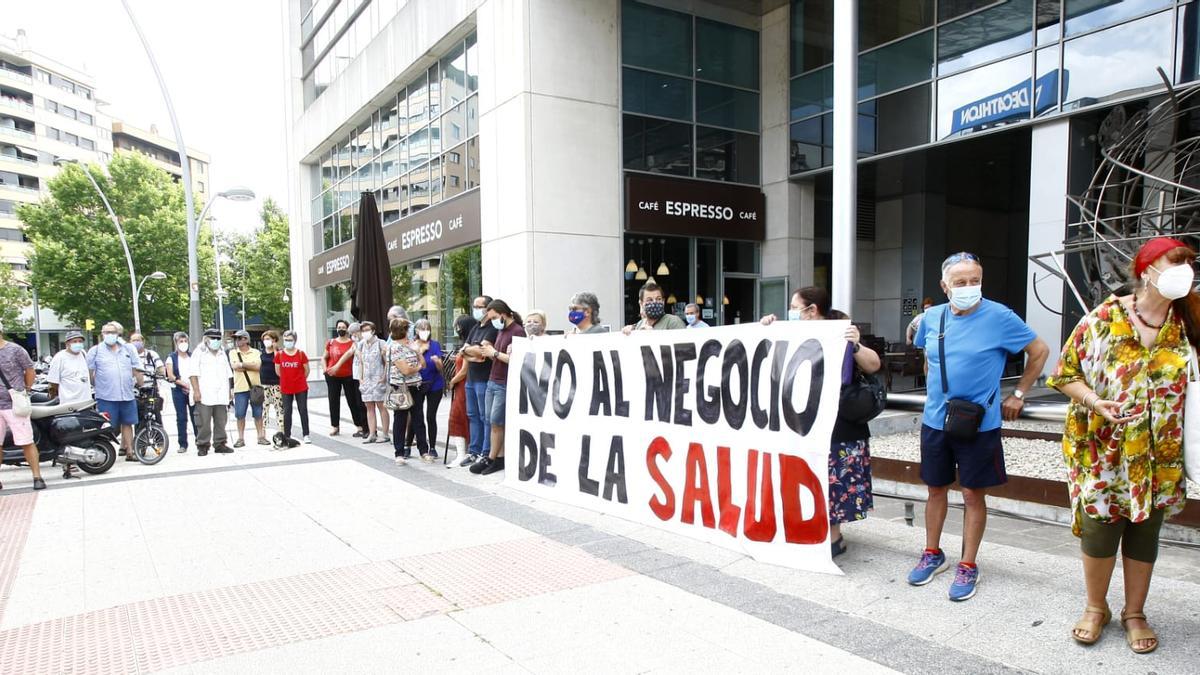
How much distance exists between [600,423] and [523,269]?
824 centimetres

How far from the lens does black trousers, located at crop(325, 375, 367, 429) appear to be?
11.2 meters

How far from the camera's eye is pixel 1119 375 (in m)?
3.16

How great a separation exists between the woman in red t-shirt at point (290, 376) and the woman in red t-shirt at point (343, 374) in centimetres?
55

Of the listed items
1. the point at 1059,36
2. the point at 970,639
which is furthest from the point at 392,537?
the point at 1059,36

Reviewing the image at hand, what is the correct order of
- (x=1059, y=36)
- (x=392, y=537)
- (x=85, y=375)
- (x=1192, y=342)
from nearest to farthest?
(x=1192, y=342)
(x=392, y=537)
(x=85, y=375)
(x=1059, y=36)

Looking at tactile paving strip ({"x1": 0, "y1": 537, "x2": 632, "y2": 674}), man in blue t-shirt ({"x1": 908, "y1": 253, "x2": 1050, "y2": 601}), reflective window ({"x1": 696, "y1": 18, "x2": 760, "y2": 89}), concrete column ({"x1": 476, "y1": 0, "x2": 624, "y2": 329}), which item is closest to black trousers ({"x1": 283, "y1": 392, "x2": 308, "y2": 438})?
concrete column ({"x1": 476, "y1": 0, "x2": 624, "y2": 329})

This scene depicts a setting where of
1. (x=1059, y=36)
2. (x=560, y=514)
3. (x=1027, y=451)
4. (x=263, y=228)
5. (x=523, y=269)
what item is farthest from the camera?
(x=263, y=228)

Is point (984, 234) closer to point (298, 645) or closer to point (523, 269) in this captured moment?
point (523, 269)

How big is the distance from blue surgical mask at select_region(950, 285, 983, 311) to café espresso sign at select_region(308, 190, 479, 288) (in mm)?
11524

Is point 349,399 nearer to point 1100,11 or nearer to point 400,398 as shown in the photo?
point 400,398

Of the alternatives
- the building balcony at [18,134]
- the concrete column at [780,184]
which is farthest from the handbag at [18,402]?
the building balcony at [18,134]

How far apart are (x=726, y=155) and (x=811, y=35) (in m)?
3.29

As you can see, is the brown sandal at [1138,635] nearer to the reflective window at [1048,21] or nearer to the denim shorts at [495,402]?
the denim shorts at [495,402]

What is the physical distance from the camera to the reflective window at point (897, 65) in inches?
553
